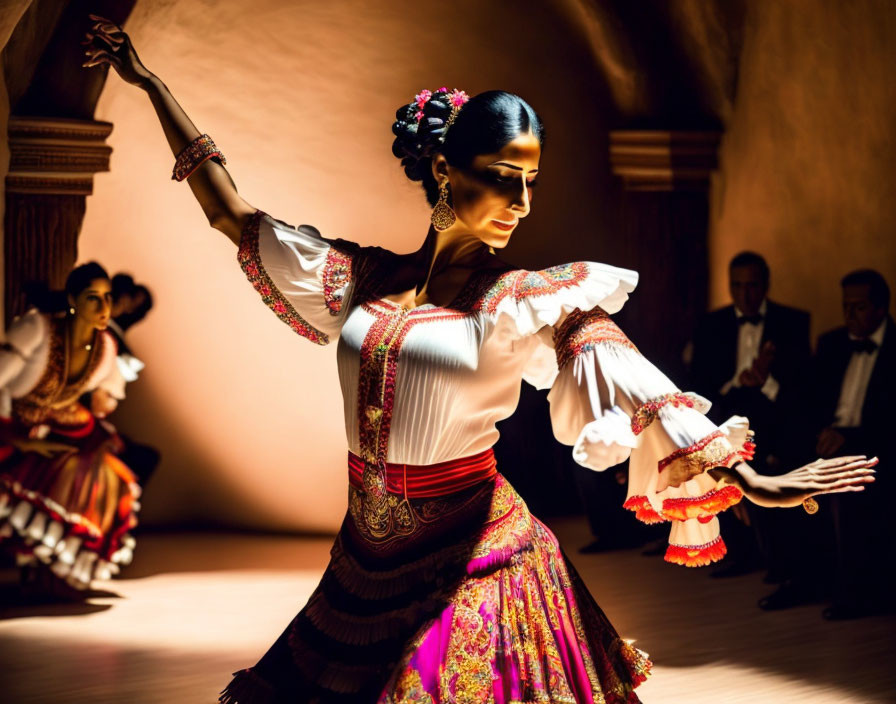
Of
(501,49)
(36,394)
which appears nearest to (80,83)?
(36,394)

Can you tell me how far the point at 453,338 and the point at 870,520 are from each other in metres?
3.19

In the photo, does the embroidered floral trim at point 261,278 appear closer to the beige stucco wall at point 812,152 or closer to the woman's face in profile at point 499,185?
the woman's face in profile at point 499,185

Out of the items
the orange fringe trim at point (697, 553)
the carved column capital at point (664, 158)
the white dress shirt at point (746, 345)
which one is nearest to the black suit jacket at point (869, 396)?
the white dress shirt at point (746, 345)

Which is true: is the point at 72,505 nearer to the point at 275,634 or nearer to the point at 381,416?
the point at 275,634

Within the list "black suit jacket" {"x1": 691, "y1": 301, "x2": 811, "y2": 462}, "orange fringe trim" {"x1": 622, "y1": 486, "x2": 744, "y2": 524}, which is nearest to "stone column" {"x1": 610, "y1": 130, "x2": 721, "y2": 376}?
"black suit jacket" {"x1": 691, "y1": 301, "x2": 811, "y2": 462}

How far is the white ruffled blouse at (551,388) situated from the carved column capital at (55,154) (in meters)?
3.44

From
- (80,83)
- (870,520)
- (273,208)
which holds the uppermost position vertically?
(80,83)

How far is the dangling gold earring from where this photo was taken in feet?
9.62

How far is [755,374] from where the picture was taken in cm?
588

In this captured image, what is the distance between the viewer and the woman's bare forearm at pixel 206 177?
3.05m

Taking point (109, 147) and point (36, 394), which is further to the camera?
point (109, 147)

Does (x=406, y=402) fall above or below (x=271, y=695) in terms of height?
above

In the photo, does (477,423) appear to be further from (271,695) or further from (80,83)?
(80,83)

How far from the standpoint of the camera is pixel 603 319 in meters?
2.77
